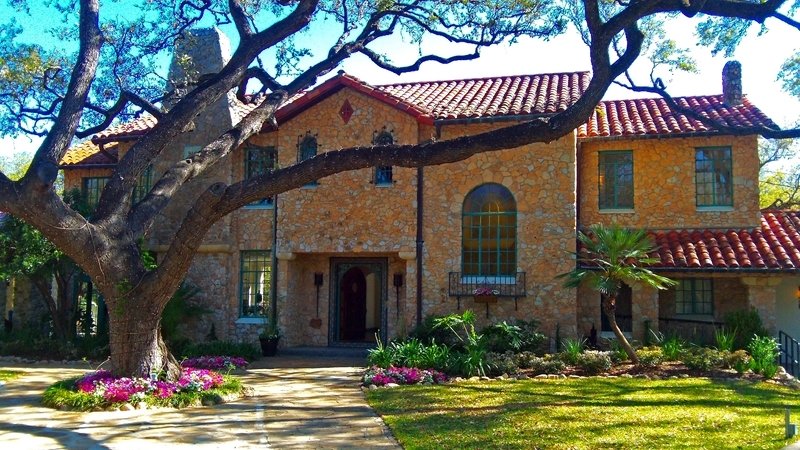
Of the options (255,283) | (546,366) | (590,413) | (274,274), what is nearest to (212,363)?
(274,274)

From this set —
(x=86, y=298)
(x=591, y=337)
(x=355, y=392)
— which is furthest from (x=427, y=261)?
(x=86, y=298)

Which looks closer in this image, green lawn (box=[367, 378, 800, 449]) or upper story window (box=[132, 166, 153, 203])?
green lawn (box=[367, 378, 800, 449])

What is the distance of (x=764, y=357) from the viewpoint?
1289 cm

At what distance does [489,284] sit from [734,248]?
5.83m

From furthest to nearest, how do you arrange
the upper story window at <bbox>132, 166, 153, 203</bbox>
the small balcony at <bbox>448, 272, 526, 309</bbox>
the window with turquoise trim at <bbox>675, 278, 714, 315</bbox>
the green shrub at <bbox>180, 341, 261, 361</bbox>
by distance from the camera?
the upper story window at <bbox>132, 166, 153, 203</bbox>
the window with turquoise trim at <bbox>675, 278, 714, 315</bbox>
the small balcony at <bbox>448, 272, 526, 309</bbox>
the green shrub at <bbox>180, 341, 261, 361</bbox>

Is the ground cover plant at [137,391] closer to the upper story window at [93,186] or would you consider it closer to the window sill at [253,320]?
the window sill at [253,320]

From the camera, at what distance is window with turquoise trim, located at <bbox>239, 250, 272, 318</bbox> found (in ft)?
60.2

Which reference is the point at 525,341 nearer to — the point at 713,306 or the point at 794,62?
the point at 713,306

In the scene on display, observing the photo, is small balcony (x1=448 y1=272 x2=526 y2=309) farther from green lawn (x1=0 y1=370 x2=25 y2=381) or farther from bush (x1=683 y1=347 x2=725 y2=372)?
green lawn (x1=0 y1=370 x2=25 y2=381)

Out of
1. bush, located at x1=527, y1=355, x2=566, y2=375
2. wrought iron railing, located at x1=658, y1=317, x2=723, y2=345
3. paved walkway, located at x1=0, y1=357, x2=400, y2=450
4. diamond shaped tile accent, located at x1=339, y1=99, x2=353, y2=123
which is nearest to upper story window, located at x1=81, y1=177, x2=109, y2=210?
diamond shaped tile accent, located at x1=339, y1=99, x2=353, y2=123

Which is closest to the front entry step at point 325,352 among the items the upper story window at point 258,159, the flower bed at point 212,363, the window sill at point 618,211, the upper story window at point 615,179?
the flower bed at point 212,363

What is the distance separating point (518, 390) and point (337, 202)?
25.8 ft

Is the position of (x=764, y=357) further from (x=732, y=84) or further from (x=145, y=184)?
(x=145, y=184)

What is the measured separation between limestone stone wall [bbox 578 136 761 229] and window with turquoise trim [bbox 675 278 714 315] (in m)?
1.50
